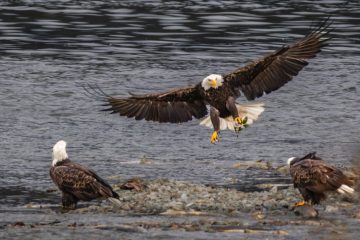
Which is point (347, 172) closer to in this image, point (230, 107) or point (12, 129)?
point (230, 107)

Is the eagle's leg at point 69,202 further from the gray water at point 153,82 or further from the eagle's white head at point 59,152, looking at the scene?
the eagle's white head at point 59,152

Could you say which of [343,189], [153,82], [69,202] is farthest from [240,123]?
[153,82]

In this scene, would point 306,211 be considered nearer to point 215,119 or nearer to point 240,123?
point 240,123

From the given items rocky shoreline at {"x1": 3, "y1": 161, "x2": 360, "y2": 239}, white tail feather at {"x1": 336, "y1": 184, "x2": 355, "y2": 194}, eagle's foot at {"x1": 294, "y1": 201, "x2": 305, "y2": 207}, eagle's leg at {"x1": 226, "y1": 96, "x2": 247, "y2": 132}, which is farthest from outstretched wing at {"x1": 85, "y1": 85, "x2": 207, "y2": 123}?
white tail feather at {"x1": 336, "y1": 184, "x2": 355, "y2": 194}

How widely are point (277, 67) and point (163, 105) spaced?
3.59ft

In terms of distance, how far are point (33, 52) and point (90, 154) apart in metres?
6.02

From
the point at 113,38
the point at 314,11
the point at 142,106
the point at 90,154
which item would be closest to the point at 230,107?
the point at 142,106

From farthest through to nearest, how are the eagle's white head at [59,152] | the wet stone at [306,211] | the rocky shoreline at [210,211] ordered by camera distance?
the eagle's white head at [59,152] → the wet stone at [306,211] → the rocky shoreline at [210,211]

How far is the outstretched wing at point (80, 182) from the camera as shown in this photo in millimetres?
8938

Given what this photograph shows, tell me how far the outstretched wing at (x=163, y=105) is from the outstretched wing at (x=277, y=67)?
1.32 feet

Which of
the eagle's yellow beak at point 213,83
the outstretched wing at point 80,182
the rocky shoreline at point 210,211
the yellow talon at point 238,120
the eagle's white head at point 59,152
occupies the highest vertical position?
the eagle's yellow beak at point 213,83

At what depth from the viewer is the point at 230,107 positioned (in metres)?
10.4

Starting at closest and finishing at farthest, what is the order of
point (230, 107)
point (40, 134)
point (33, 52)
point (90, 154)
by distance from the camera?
point (230, 107) → point (90, 154) → point (40, 134) → point (33, 52)

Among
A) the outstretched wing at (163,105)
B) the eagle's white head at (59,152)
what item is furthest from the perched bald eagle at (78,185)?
the outstretched wing at (163,105)
